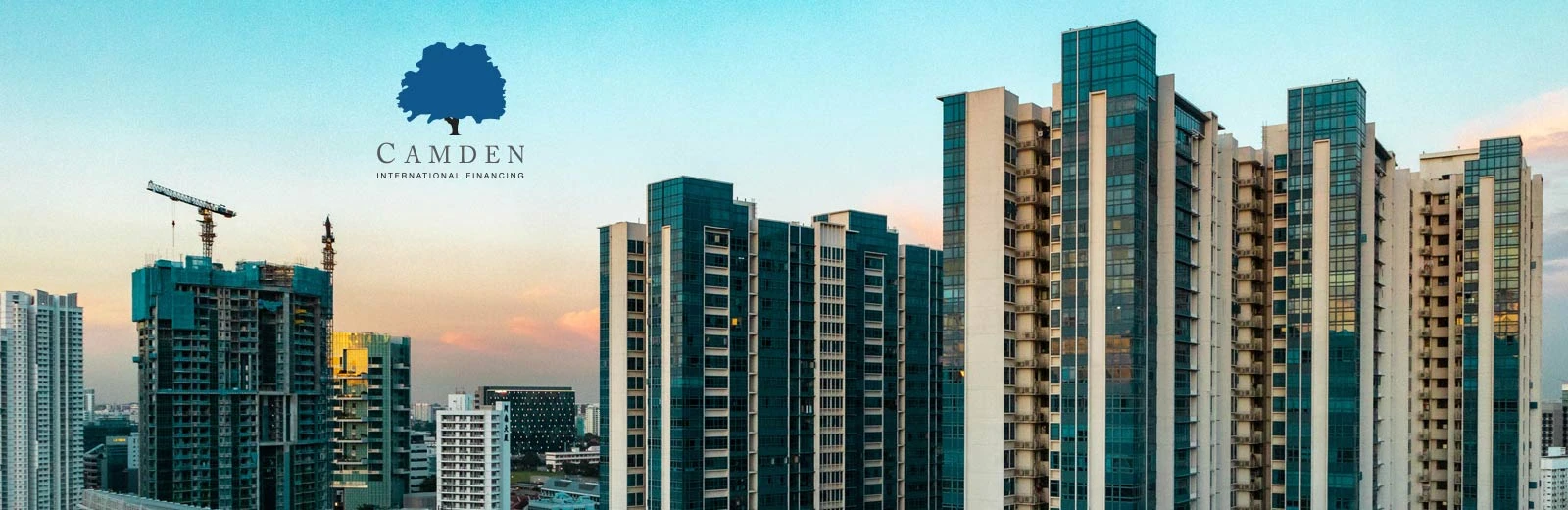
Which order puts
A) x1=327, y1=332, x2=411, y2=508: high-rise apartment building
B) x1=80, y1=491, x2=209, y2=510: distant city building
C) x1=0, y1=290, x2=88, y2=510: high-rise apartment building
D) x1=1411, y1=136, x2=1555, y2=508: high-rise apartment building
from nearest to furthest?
x1=1411, y1=136, x2=1555, y2=508: high-rise apartment building → x1=80, y1=491, x2=209, y2=510: distant city building → x1=0, y1=290, x2=88, y2=510: high-rise apartment building → x1=327, y1=332, x2=411, y2=508: high-rise apartment building

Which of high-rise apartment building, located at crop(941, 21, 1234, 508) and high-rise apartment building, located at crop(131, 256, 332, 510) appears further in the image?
high-rise apartment building, located at crop(131, 256, 332, 510)

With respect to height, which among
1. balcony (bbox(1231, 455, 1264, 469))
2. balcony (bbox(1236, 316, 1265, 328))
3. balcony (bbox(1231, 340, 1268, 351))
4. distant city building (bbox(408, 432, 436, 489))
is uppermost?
balcony (bbox(1236, 316, 1265, 328))

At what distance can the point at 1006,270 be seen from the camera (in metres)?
42.2

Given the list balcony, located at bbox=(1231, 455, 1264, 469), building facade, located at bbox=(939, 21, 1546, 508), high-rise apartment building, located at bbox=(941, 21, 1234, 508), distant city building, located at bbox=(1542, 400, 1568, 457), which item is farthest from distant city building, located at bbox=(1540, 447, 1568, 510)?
high-rise apartment building, located at bbox=(941, 21, 1234, 508)

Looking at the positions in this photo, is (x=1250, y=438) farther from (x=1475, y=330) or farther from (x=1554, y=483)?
(x=1554, y=483)

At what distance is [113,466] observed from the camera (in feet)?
563

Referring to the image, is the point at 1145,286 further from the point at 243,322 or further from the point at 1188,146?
the point at 243,322

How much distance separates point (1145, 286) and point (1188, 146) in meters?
8.87

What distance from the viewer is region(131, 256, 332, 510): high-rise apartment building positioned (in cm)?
10931

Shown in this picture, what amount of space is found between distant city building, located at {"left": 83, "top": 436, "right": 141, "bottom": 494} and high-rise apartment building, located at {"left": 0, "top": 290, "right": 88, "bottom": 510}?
12.4 meters

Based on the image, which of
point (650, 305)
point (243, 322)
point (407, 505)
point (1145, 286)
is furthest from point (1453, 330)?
point (407, 505)

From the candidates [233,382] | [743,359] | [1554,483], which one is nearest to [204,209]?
[233,382]

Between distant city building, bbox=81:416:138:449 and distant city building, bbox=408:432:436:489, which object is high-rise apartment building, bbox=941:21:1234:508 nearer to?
distant city building, bbox=408:432:436:489

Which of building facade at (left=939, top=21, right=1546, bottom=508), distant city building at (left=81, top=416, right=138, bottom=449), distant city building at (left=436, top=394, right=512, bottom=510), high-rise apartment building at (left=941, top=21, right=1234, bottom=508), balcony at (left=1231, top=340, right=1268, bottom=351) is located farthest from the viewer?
distant city building at (left=81, top=416, right=138, bottom=449)
